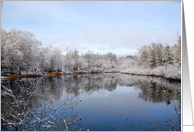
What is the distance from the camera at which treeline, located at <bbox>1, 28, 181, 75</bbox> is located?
1291 centimetres

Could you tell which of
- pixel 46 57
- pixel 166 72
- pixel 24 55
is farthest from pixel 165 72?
pixel 46 57

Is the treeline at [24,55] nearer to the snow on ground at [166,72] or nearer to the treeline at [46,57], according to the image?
the treeline at [46,57]

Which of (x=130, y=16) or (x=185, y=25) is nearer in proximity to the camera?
(x=185, y=25)

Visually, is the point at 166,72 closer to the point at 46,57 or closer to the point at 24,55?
the point at 24,55

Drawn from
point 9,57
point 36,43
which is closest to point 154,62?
point 36,43

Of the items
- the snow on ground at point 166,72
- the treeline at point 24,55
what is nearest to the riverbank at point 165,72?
the snow on ground at point 166,72

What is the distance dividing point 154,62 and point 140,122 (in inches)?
773

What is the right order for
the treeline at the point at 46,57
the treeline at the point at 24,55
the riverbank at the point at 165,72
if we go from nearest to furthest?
the riverbank at the point at 165,72, the treeline at the point at 24,55, the treeline at the point at 46,57

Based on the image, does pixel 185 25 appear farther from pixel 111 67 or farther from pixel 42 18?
pixel 111 67

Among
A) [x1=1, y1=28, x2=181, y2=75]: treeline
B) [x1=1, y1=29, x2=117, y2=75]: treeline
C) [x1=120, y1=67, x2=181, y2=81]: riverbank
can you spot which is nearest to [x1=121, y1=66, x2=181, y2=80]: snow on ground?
[x1=120, y1=67, x2=181, y2=81]: riverbank

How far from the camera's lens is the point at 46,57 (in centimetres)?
1998

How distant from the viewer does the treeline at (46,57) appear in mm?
12907

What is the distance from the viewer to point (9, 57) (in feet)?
41.5

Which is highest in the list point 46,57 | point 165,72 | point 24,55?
point 46,57
